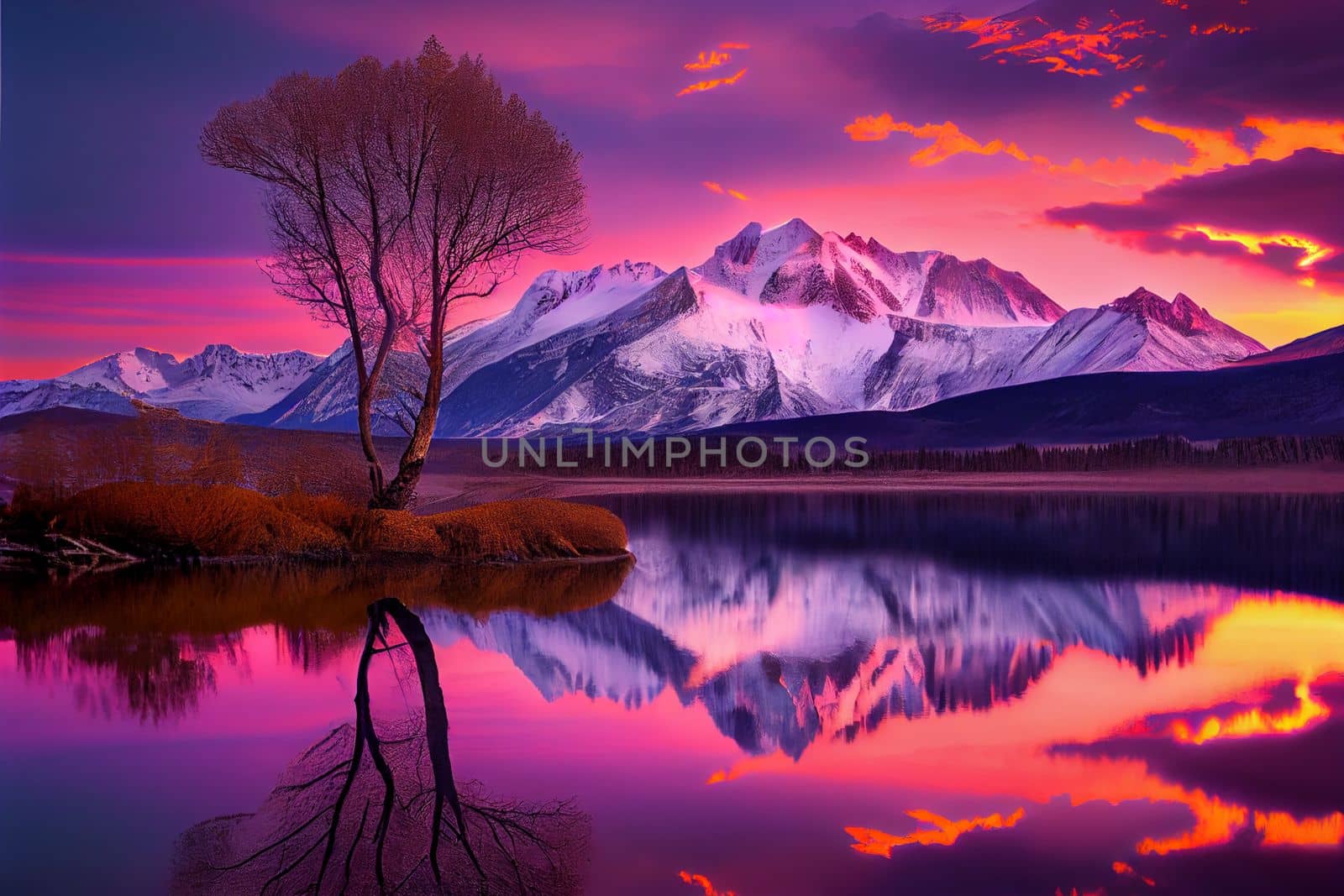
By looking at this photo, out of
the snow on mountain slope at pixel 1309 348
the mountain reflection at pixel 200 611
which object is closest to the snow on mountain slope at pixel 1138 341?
the snow on mountain slope at pixel 1309 348

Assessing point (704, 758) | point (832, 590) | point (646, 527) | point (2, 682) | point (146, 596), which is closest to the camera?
point (704, 758)

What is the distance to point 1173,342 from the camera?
152 m

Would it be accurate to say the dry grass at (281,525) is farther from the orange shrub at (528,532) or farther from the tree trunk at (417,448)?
the tree trunk at (417,448)

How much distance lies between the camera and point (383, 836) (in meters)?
4.39

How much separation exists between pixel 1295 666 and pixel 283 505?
12.9 m

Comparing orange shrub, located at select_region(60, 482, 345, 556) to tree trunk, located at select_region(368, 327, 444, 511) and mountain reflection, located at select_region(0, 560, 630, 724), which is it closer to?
mountain reflection, located at select_region(0, 560, 630, 724)

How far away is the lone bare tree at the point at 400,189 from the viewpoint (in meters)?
15.9

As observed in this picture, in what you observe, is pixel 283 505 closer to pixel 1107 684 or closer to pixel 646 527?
pixel 646 527

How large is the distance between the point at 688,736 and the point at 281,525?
10.8 meters

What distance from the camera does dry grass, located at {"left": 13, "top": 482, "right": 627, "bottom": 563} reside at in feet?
48.3

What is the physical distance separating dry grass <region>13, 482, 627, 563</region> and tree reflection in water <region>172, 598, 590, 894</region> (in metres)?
9.70

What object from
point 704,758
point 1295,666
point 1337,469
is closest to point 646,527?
point 1295,666

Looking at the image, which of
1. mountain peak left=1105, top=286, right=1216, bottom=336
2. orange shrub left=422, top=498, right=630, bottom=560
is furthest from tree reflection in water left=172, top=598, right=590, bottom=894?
mountain peak left=1105, top=286, right=1216, bottom=336

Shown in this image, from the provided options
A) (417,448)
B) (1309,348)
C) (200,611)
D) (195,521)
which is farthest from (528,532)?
(1309,348)
